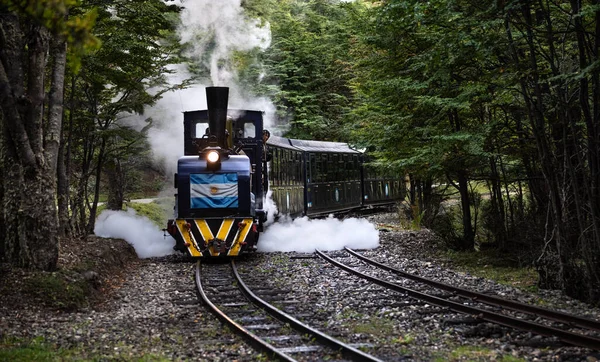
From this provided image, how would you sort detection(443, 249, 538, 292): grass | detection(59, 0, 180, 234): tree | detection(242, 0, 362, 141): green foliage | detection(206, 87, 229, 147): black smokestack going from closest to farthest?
detection(443, 249, 538, 292): grass < detection(59, 0, 180, 234): tree < detection(206, 87, 229, 147): black smokestack < detection(242, 0, 362, 141): green foliage

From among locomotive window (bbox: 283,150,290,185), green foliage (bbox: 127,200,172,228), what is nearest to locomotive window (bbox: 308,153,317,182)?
locomotive window (bbox: 283,150,290,185)

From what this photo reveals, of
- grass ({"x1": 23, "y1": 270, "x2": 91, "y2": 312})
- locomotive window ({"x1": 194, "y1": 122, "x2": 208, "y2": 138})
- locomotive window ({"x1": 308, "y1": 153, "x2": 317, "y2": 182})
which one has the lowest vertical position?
grass ({"x1": 23, "y1": 270, "x2": 91, "y2": 312})

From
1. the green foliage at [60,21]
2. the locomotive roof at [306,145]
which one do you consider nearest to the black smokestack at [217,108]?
the locomotive roof at [306,145]

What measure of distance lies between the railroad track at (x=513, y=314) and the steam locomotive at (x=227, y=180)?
166 inches

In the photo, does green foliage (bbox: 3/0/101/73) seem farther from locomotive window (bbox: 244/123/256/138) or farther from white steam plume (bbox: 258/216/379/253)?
white steam plume (bbox: 258/216/379/253)

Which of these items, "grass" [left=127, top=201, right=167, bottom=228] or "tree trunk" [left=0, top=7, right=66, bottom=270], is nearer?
"tree trunk" [left=0, top=7, right=66, bottom=270]

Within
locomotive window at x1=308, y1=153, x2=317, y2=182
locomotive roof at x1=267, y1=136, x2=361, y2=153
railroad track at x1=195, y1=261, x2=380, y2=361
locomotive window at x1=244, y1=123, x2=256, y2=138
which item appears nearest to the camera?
railroad track at x1=195, y1=261, x2=380, y2=361

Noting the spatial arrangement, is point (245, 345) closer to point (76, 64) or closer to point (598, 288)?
point (76, 64)

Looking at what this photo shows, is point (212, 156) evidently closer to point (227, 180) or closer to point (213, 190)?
point (227, 180)

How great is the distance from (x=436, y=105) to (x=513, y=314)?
505 cm

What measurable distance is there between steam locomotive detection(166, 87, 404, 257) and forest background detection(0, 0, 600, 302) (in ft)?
5.01

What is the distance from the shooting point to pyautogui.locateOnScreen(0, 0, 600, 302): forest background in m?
8.71

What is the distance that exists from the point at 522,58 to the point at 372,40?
3.65 meters

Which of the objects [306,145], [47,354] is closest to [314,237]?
[306,145]
